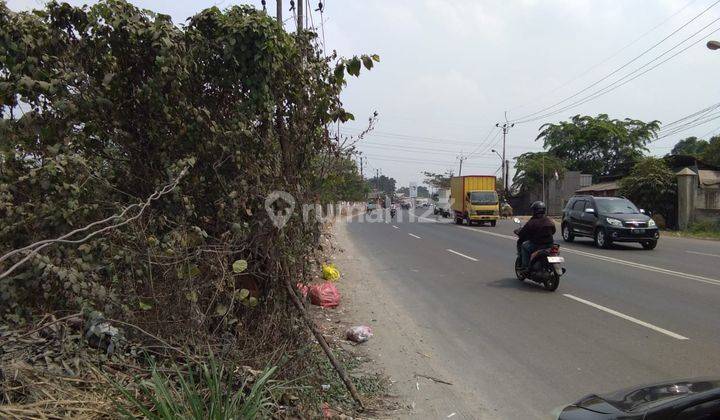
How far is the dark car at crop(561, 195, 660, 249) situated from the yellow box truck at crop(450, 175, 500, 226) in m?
11.8

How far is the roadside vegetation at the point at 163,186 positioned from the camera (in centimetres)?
356

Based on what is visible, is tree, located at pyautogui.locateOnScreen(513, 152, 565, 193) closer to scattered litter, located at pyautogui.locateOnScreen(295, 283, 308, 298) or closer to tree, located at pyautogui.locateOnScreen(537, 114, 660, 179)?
tree, located at pyautogui.locateOnScreen(537, 114, 660, 179)

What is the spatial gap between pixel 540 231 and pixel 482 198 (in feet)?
74.4

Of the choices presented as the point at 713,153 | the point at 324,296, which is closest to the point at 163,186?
the point at 324,296

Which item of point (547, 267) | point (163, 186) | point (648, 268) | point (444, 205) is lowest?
point (648, 268)

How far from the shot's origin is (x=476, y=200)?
31.8 m

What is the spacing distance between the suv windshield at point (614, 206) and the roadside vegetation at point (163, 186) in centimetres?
1560

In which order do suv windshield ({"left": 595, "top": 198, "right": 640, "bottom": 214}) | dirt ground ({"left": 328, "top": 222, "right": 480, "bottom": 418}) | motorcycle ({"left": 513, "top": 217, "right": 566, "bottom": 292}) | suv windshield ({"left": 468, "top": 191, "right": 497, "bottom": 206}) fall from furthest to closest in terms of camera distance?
suv windshield ({"left": 468, "top": 191, "right": 497, "bottom": 206}) < suv windshield ({"left": 595, "top": 198, "right": 640, "bottom": 214}) < motorcycle ({"left": 513, "top": 217, "right": 566, "bottom": 292}) < dirt ground ({"left": 328, "top": 222, "right": 480, "bottom": 418})

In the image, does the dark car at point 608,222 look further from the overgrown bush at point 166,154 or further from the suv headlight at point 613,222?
the overgrown bush at point 166,154

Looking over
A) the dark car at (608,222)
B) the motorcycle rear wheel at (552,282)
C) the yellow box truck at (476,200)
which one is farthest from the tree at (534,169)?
the motorcycle rear wheel at (552,282)

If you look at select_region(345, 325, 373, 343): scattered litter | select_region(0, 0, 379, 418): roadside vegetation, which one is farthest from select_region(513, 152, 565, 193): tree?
select_region(0, 0, 379, 418): roadside vegetation

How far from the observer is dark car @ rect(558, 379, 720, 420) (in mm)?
2285

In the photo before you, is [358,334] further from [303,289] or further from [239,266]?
[239,266]

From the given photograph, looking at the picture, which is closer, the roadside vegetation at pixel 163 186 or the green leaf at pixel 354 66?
the roadside vegetation at pixel 163 186
